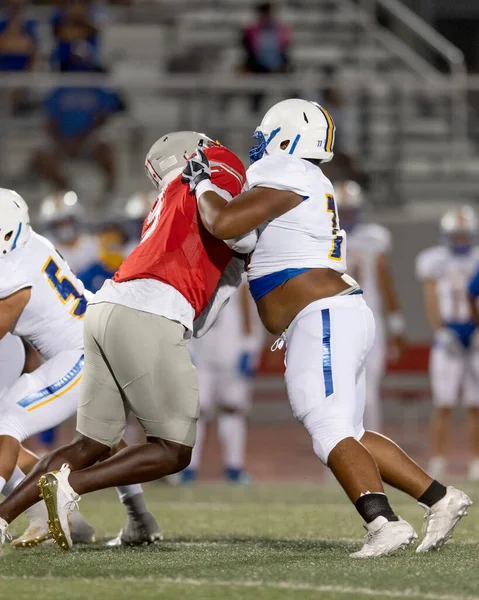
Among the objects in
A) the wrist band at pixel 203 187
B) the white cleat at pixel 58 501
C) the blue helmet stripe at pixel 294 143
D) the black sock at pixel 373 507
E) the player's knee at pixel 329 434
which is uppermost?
the blue helmet stripe at pixel 294 143

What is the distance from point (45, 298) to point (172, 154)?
2.75ft

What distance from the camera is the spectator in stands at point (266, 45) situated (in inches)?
535

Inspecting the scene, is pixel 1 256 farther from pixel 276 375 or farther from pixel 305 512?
pixel 276 375

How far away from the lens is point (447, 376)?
10.2 meters

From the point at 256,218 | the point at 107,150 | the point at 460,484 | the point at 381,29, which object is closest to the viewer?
the point at 256,218

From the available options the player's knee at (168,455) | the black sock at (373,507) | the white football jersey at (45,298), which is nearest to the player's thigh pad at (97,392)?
the player's knee at (168,455)

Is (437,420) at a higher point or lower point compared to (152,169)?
lower

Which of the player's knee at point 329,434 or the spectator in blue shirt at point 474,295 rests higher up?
the player's knee at point 329,434

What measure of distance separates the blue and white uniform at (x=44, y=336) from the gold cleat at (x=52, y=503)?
22.7 inches

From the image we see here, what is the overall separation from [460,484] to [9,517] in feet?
15.7

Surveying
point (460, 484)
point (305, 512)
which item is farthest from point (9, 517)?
point (460, 484)

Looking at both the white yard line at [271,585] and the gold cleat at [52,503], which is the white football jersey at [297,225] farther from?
the white yard line at [271,585]

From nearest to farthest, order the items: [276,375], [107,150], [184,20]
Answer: [107,150]
[276,375]
[184,20]

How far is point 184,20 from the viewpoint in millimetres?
14789
